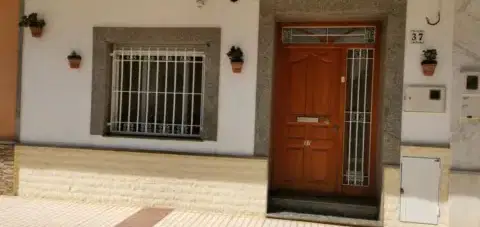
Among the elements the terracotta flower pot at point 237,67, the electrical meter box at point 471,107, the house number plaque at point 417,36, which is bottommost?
the electrical meter box at point 471,107

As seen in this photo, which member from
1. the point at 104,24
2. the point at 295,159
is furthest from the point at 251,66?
the point at 104,24

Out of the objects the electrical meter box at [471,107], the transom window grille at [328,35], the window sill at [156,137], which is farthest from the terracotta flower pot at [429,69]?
the window sill at [156,137]

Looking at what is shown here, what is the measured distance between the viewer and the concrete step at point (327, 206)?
239 inches

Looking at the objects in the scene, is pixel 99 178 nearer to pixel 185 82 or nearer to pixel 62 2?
pixel 185 82

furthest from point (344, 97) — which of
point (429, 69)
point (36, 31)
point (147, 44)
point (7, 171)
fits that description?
point (7, 171)

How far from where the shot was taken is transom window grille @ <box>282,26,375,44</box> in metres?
6.34

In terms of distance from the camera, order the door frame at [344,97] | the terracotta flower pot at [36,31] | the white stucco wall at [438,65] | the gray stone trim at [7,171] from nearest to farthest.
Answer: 1. the white stucco wall at [438,65]
2. the door frame at [344,97]
3. the terracotta flower pot at [36,31]
4. the gray stone trim at [7,171]

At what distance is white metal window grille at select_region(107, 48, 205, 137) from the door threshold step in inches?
Result: 64.3

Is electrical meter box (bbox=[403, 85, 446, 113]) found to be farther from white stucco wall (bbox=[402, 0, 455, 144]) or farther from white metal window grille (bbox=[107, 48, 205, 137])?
white metal window grille (bbox=[107, 48, 205, 137])

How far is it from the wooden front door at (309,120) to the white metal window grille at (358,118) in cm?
11

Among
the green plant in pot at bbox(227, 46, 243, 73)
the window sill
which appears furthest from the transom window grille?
the window sill

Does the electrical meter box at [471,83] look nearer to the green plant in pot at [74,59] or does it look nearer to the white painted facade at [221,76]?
the white painted facade at [221,76]

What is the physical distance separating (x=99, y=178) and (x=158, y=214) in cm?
115

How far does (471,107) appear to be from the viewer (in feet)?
18.3
